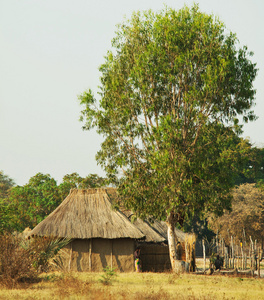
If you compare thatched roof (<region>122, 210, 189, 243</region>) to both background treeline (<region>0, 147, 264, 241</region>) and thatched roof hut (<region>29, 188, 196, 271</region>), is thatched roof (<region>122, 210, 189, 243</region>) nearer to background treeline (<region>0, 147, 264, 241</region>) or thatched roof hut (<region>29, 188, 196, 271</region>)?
thatched roof hut (<region>29, 188, 196, 271</region>)

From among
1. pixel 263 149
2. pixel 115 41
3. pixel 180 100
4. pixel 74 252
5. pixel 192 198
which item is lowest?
pixel 74 252

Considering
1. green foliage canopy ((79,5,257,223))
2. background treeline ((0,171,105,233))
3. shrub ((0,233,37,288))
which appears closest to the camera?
shrub ((0,233,37,288))

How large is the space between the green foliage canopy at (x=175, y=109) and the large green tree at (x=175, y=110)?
6cm

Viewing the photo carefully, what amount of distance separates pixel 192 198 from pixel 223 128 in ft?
15.2

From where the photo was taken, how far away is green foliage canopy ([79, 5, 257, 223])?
78.6 feet

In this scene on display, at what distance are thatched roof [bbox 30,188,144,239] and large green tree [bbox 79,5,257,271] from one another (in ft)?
8.65

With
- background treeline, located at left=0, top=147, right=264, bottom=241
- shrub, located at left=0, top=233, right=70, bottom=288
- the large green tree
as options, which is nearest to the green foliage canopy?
the large green tree

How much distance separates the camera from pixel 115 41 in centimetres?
2791

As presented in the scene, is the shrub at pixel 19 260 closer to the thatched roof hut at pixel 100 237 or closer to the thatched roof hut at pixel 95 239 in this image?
the thatched roof hut at pixel 100 237

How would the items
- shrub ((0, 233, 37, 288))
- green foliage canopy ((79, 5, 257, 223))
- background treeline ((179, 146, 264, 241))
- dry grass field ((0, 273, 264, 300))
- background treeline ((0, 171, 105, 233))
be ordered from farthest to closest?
background treeline ((0, 171, 105, 233)) → background treeline ((179, 146, 264, 241)) → green foliage canopy ((79, 5, 257, 223)) → shrub ((0, 233, 37, 288)) → dry grass field ((0, 273, 264, 300))

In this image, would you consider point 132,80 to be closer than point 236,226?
Yes

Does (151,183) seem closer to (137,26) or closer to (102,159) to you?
(102,159)

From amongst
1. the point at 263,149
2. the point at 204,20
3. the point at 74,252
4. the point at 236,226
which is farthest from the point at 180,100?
the point at 263,149

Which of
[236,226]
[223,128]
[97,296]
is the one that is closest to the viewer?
[97,296]
